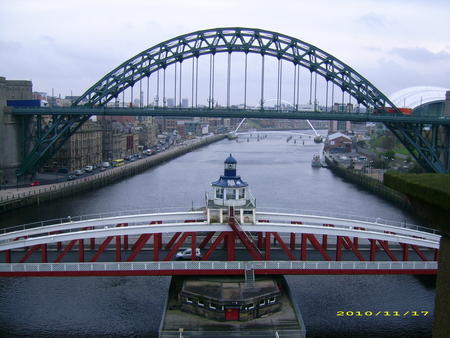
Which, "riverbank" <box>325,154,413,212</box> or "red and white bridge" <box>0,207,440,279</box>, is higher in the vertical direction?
"red and white bridge" <box>0,207,440,279</box>

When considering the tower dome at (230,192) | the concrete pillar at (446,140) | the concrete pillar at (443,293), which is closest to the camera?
the concrete pillar at (443,293)

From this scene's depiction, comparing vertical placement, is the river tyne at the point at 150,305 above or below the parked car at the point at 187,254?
below

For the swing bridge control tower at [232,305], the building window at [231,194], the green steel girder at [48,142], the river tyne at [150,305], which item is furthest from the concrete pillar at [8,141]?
the swing bridge control tower at [232,305]

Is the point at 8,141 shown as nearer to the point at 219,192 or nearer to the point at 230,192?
the point at 219,192

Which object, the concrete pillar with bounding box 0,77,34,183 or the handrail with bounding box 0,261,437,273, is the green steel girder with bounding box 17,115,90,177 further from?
the handrail with bounding box 0,261,437,273

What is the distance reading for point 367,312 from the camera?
52.1 feet

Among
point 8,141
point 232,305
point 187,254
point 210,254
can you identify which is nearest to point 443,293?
point 232,305

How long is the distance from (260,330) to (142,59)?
3163cm

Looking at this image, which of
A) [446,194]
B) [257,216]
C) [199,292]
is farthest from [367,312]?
[446,194]

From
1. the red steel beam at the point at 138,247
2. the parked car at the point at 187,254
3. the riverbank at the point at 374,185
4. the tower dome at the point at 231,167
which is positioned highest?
the tower dome at the point at 231,167

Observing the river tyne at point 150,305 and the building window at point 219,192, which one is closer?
the river tyne at point 150,305

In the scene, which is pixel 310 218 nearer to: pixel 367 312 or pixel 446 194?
pixel 367 312

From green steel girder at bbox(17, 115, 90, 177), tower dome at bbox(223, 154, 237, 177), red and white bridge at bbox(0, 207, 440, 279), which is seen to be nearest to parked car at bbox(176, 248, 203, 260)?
red and white bridge at bbox(0, 207, 440, 279)
